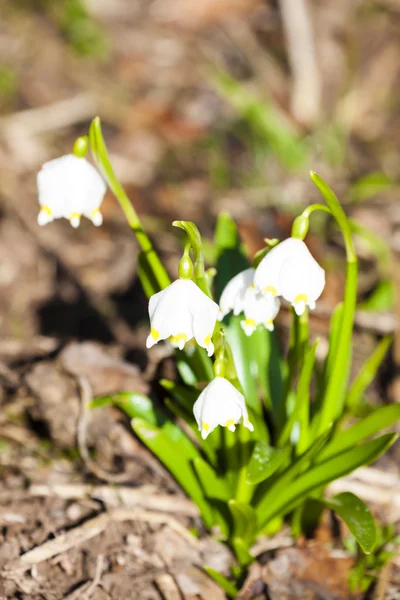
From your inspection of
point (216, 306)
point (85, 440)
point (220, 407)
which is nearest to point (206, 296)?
point (216, 306)

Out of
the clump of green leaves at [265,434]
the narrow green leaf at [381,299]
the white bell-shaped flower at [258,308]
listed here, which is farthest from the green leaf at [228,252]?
the narrow green leaf at [381,299]

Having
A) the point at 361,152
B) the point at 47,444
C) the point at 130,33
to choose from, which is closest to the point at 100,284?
the point at 47,444

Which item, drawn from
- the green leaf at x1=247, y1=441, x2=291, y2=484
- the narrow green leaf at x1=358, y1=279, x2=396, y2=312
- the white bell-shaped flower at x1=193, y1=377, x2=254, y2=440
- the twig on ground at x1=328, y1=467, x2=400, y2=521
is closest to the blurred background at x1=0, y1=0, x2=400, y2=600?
the narrow green leaf at x1=358, y1=279, x2=396, y2=312

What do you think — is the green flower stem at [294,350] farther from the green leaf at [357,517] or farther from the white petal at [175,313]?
the white petal at [175,313]

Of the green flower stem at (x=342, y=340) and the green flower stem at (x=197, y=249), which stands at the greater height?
the green flower stem at (x=197, y=249)

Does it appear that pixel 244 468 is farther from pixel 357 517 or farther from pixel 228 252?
pixel 228 252

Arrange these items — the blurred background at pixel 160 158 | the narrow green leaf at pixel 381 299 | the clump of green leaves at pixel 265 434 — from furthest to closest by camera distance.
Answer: the narrow green leaf at pixel 381 299 < the blurred background at pixel 160 158 < the clump of green leaves at pixel 265 434

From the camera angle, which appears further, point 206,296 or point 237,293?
point 237,293
